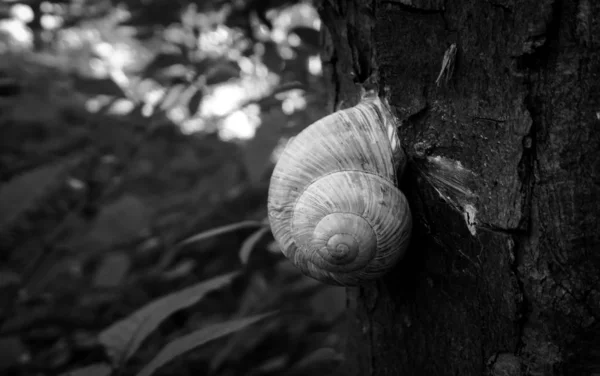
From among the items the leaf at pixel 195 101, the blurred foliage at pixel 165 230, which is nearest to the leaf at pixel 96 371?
the blurred foliage at pixel 165 230

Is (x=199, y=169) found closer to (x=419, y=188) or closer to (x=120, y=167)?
(x=120, y=167)

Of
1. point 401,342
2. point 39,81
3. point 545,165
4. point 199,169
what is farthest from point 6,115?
point 545,165

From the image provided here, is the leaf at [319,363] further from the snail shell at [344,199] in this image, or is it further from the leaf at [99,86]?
the leaf at [99,86]

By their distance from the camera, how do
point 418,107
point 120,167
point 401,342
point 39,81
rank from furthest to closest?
point 39,81, point 120,167, point 401,342, point 418,107

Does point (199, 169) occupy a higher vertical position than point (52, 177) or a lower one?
lower

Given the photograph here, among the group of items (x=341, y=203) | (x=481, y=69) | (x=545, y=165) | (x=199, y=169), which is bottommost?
(x=199, y=169)

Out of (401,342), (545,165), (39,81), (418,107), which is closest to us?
(545,165)

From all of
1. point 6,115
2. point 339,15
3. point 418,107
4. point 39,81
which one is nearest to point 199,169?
point 39,81

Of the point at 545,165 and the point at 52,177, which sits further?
the point at 52,177
